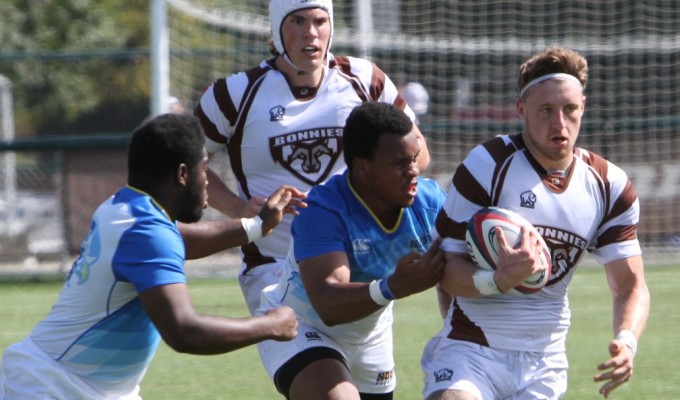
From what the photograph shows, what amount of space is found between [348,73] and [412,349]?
314 cm

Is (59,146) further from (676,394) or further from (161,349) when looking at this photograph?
(676,394)

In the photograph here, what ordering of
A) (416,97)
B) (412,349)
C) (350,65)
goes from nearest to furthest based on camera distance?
(350,65) < (412,349) < (416,97)

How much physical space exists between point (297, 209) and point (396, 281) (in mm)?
860

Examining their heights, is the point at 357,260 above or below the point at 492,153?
below

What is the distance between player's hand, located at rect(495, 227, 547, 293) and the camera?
4555mm

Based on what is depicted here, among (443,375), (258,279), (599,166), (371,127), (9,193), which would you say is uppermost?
(371,127)

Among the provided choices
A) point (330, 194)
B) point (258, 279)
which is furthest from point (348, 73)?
point (330, 194)

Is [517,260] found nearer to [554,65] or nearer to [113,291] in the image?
[554,65]

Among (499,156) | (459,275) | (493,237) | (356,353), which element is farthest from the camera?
(356,353)

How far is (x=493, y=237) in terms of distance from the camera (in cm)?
468

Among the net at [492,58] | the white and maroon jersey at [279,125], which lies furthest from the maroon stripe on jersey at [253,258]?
the net at [492,58]

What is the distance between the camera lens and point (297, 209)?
211 inches

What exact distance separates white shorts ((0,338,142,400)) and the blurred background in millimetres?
8549

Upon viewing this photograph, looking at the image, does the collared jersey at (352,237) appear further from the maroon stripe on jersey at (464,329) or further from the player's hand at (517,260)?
the player's hand at (517,260)
